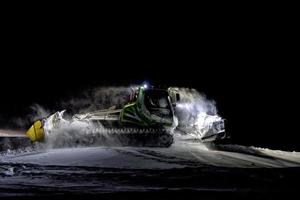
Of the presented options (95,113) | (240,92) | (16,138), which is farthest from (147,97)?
(240,92)

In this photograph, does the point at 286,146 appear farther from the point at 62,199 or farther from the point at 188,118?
the point at 62,199

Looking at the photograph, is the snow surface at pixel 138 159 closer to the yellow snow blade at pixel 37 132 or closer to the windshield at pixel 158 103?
the windshield at pixel 158 103

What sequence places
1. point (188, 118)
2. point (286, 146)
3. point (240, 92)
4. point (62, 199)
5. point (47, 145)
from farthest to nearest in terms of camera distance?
1. point (240, 92)
2. point (286, 146)
3. point (188, 118)
4. point (47, 145)
5. point (62, 199)

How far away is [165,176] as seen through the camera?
9.58m

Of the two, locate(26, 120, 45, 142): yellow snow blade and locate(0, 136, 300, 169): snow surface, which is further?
locate(26, 120, 45, 142): yellow snow blade

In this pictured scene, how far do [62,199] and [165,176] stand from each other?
3.29 meters

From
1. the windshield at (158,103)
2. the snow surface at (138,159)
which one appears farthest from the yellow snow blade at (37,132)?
the windshield at (158,103)

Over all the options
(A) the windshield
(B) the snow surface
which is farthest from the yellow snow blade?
(A) the windshield

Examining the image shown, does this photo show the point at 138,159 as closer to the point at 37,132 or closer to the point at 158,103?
the point at 158,103

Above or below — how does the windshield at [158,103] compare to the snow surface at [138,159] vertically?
above

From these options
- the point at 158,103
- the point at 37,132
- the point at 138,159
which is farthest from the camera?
the point at 158,103

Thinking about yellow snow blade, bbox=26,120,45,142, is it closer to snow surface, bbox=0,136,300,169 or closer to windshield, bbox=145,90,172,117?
snow surface, bbox=0,136,300,169

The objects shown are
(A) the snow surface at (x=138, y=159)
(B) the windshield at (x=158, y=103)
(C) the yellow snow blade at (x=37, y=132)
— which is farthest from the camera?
(B) the windshield at (x=158, y=103)

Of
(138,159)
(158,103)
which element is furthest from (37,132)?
(138,159)
